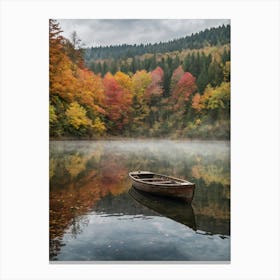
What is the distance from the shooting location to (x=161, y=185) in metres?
6.39

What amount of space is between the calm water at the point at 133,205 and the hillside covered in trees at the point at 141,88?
25cm

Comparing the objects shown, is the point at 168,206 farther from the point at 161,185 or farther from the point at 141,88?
the point at 141,88

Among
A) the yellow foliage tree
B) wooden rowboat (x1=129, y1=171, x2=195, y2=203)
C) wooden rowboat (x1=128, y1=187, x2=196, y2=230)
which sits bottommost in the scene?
wooden rowboat (x1=128, y1=187, x2=196, y2=230)

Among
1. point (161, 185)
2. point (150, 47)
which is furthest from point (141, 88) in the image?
point (161, 185)

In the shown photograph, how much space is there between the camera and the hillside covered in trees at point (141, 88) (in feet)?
19.4

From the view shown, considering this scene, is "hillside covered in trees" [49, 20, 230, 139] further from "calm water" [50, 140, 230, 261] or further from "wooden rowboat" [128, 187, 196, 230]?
"wooden rowboat" [128, 187, 196, 230]

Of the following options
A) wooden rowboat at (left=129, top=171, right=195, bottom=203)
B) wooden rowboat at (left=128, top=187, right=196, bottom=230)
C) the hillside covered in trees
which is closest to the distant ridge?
the hillside covered in trees

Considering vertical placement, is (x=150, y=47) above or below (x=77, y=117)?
above

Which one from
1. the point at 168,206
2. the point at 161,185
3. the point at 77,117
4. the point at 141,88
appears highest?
the point at 141,88

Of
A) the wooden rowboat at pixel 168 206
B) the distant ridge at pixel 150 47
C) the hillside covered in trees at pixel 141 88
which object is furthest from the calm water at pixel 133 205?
the distant ridge at pixel 150 47

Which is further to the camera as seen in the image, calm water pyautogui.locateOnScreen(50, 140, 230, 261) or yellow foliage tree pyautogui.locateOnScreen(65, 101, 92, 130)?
yellow foliage tree pyautogui.locateOnScreen(65, 101, 92, 130)

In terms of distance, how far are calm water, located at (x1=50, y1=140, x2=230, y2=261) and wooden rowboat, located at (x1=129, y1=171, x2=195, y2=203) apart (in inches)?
3.4

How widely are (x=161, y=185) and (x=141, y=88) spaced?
4.73ft

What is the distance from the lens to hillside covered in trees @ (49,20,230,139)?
592 centimetres
